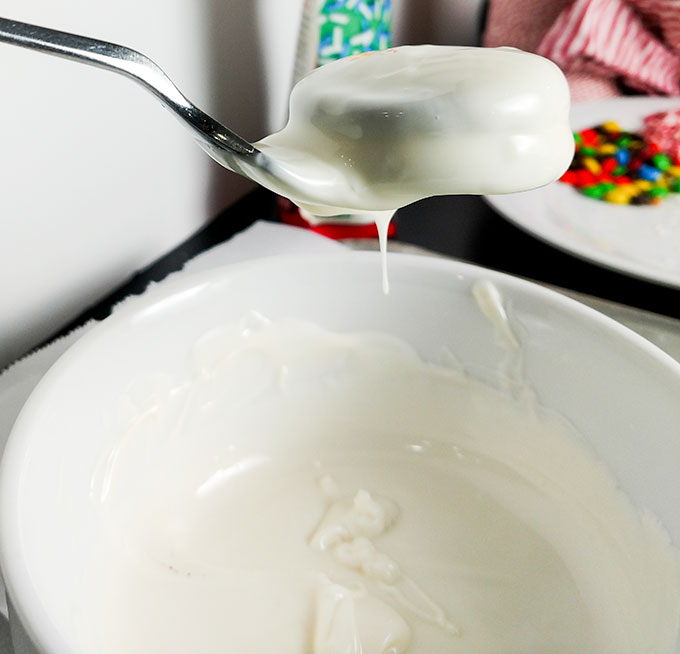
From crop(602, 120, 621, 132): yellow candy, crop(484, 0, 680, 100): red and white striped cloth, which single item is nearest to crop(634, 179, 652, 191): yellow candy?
crop(602, 120, 621, 132): yellow candy

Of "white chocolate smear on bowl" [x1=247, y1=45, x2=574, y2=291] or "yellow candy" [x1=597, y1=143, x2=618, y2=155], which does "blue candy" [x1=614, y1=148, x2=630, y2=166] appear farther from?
"white chocolate smear on bowl" [x1=247, y1=45, x2=574, y2=291]

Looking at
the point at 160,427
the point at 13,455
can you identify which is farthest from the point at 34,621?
the point at 160,427

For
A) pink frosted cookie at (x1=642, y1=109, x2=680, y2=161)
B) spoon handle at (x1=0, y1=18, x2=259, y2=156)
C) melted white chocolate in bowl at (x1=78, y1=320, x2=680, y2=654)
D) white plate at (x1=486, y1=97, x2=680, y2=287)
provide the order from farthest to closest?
pink frosted cookie at (x1=642, y1=109, x2=680, y2=161) → white plate at (x1=486, y1=97, x2=680, y2=287) → melted white chocolate in bowl at (x1=78, y1=320, x2=680, y2=654) → spoon handle at (x1=0, y1=18, x2=259, y2=156)

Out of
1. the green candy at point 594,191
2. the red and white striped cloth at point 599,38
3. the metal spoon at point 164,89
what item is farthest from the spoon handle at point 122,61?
the red and white striped cloth at point 599,38

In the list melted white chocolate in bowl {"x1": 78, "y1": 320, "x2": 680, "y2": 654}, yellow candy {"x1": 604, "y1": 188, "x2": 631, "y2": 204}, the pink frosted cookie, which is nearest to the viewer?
melted white chocolate in bowl {"x1": 78, "y1": 320, "x2": 680, "y2": 654}

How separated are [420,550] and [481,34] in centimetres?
85

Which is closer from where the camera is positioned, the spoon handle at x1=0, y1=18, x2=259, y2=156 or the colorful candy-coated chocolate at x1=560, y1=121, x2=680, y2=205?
the spoon handle at x1=0, y1=18, x2=259, y2=156

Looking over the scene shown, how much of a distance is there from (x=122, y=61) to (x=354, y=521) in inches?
12.6

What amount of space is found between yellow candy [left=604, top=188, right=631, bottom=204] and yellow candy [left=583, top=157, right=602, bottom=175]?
0.05m

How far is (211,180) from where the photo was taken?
28.2 inches

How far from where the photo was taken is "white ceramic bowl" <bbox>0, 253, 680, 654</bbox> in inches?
14.3

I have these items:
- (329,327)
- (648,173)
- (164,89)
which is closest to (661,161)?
(648,173)

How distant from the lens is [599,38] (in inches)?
38.1

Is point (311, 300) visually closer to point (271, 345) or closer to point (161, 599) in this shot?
point (271, 345)
